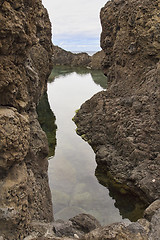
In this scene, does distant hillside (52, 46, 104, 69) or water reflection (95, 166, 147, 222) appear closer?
water reflection (95, 166, 147, 222)

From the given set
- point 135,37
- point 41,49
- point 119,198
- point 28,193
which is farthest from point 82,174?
point 41,49

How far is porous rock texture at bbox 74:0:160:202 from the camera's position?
1085 centimetres

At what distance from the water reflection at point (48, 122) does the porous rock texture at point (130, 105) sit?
208 centimetres

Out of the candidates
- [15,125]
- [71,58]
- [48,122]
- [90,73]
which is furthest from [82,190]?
[71,58]

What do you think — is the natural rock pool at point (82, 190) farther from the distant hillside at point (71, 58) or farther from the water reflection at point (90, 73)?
the distant hillside at point (71, 58)

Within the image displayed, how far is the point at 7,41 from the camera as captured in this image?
508cm

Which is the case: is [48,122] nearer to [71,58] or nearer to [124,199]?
[124,199]

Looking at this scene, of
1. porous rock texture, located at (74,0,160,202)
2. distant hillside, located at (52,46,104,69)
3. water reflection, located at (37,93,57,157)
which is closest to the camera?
porous rock texture, located at (74,0,160,202)

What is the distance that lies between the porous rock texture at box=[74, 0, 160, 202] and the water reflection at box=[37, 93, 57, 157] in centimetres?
208

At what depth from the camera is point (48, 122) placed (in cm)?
2078

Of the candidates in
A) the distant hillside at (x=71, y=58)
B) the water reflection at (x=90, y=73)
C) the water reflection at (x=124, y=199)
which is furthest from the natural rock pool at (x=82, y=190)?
the distant hillside at (x=71, y=58)

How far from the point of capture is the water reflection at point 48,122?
16.6 metres

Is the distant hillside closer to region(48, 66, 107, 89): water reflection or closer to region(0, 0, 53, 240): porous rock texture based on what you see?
region(48, 66, 107, 89): water reflection

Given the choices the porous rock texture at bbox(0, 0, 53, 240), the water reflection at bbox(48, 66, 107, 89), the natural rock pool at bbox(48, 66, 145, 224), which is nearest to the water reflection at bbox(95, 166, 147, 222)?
the natural rock pool at bbox(48, 66, 145, 224)
